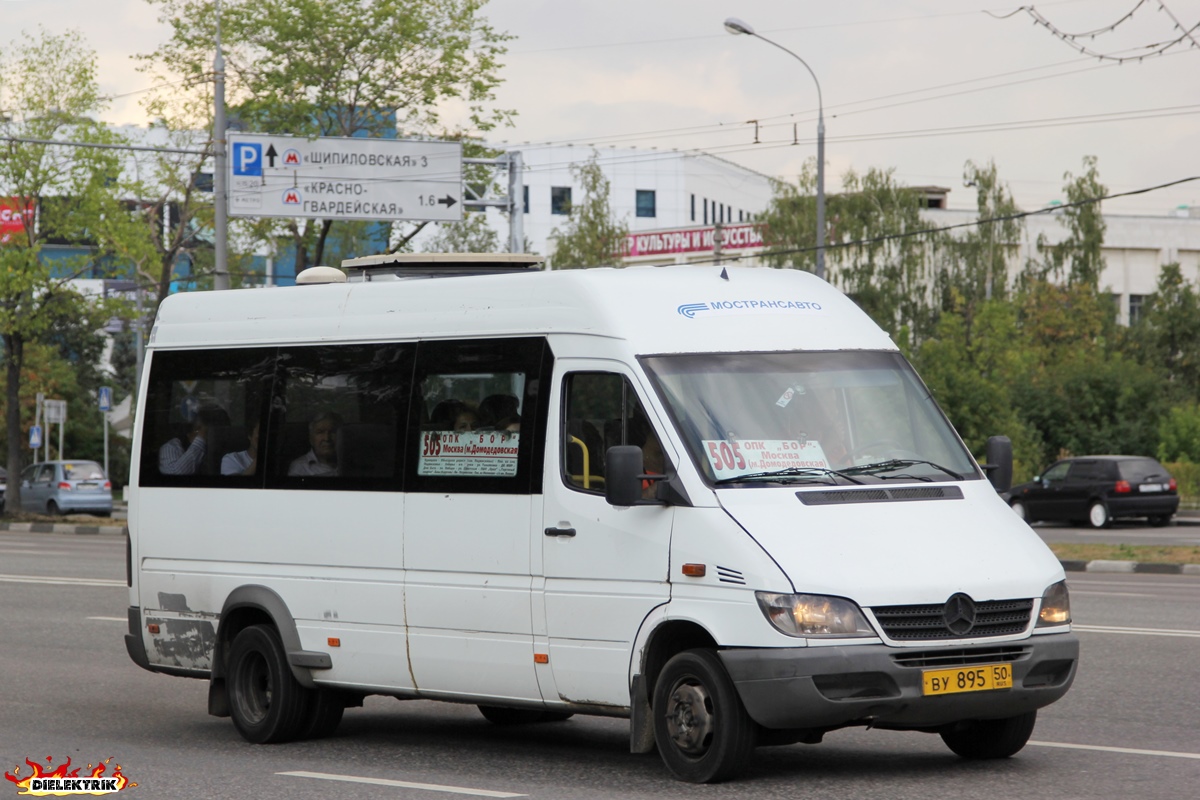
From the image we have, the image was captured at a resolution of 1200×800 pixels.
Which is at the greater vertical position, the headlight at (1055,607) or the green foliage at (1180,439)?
the headlight at (1055,607)

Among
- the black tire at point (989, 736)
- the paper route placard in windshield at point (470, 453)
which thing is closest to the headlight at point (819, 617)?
the black tire at point (989, 736)

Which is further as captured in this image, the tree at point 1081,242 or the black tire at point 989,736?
the tree at point 1081,242

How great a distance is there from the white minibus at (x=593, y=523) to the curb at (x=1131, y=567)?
50.8 feet

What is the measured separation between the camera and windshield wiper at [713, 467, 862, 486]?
26.4 ft

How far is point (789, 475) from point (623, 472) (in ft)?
2.60

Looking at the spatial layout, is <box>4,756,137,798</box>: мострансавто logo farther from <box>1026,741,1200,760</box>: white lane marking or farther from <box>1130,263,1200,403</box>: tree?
<box>1130,263,1200,403</box>: tree

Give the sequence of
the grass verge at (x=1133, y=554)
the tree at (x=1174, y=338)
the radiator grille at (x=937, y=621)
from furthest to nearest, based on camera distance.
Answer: the tree at (x=1174, y=338), the grass verge at (x=1133, y=554), the radiator grille at (x=937, y=621)

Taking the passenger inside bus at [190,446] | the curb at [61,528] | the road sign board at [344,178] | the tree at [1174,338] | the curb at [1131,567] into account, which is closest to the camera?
the passenger inside bus at [190,446]

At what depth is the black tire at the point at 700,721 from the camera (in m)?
7.70

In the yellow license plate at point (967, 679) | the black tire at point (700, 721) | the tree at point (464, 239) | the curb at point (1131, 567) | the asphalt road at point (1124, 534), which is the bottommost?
the asphalt road at point (1124, 534)

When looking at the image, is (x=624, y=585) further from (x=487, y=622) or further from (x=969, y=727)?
(x=969, y=727)

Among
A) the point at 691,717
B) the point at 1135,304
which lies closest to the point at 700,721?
the point at 691,717

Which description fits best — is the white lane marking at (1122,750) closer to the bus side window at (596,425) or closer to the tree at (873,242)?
the bus side window at (596,425)

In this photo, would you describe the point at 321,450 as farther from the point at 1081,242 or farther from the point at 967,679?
the point at 1081,242
